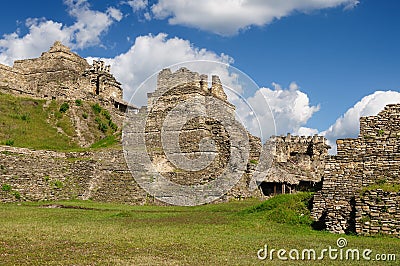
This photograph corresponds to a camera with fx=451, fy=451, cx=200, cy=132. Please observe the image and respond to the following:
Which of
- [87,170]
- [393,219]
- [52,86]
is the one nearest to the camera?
[393,219]

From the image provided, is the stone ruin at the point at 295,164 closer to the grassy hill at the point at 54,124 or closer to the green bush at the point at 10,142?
the grassy hill at the point at 54,124

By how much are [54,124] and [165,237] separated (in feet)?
108

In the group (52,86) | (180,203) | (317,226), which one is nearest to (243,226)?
(317,226)

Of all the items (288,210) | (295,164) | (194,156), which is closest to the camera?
(288,210)

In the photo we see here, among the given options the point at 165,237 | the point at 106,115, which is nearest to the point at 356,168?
the point at 165,237

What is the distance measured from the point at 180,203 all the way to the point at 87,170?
29.1ft

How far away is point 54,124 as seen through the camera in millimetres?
46656

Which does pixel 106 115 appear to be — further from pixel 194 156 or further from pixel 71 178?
pixel 194 156

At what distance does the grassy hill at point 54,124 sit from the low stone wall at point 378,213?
98.3 ft

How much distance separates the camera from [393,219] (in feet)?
61.4

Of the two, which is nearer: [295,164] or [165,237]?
[165,237]

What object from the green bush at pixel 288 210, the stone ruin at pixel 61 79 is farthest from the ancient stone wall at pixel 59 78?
the green bush at pixel 288 210

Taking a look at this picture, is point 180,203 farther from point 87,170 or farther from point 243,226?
point 243,226

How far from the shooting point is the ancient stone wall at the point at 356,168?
20422 mm
